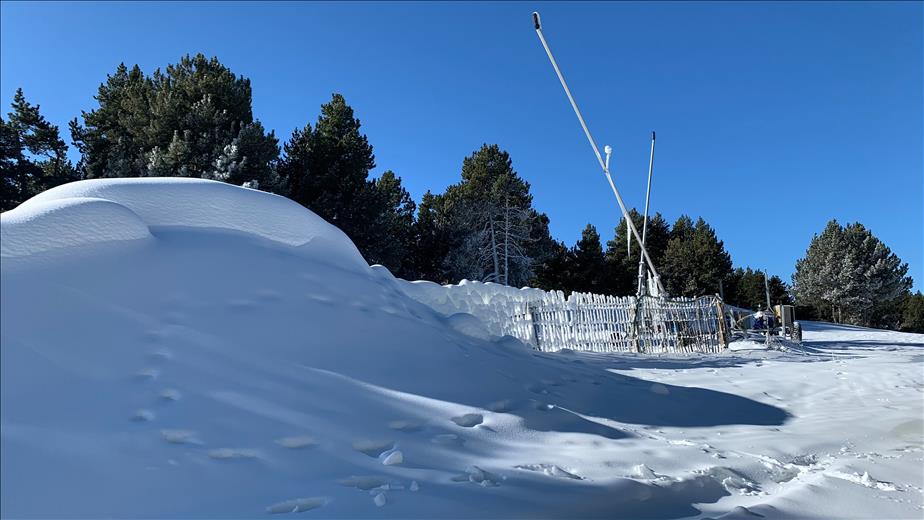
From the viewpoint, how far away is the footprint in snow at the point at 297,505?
2.28 metres

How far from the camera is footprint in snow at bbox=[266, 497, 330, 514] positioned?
7.49ft

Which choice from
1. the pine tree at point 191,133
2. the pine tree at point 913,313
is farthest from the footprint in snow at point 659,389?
the pine tree at point 913,313

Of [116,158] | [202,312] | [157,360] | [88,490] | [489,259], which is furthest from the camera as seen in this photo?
[489,259]

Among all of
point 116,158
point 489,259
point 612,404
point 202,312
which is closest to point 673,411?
point 612,404

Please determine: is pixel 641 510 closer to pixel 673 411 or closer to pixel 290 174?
pixel 673 411

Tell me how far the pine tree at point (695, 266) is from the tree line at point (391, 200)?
0.26 ft

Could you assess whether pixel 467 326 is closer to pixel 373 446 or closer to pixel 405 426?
pixel 405 426

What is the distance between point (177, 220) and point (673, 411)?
15.4 feet

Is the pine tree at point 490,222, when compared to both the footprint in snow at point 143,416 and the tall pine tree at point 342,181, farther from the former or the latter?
the footprint in snow at point 143,416

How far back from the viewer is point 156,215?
189 inches

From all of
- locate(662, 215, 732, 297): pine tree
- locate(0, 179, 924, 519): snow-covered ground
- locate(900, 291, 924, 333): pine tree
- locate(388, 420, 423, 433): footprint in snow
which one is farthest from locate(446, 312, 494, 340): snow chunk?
locate(900, 291, 924, 333): pine tree

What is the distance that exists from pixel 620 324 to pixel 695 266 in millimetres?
27450

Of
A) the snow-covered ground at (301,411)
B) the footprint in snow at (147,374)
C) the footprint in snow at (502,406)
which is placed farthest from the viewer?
the footprint in snow at (502,406)

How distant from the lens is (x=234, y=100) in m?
19.7
